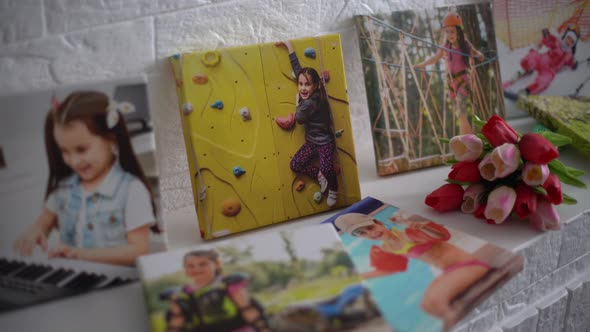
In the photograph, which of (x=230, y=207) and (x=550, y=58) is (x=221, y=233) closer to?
(x=230, y=207)

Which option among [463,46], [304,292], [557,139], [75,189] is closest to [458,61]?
[463,46]

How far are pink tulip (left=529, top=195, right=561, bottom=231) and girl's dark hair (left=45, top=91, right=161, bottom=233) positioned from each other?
0.54 metres

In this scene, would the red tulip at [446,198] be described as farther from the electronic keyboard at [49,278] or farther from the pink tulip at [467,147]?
the electronic keyboard at [49,278]

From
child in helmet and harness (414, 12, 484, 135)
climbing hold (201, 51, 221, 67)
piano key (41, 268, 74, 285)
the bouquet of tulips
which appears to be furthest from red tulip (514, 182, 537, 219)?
piano key (41, 268, 74, 285)

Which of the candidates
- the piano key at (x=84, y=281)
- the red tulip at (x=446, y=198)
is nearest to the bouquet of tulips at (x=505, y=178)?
the red tulip at (x=446, y=198)

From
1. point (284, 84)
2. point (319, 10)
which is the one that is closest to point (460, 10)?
point (319, 10)

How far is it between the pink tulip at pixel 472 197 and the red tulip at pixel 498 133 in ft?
0.22

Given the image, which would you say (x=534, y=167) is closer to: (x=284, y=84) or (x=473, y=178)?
(x=473, y=178)

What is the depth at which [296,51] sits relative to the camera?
68 cm

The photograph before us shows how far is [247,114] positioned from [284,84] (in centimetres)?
7

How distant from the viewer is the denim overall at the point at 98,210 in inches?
21.3

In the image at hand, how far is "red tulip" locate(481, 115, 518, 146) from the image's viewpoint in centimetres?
63

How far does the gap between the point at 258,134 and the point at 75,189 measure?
0.25 m

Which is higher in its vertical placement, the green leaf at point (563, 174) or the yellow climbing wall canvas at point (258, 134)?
the yellow climbing wall canvas at point (258, 134)
